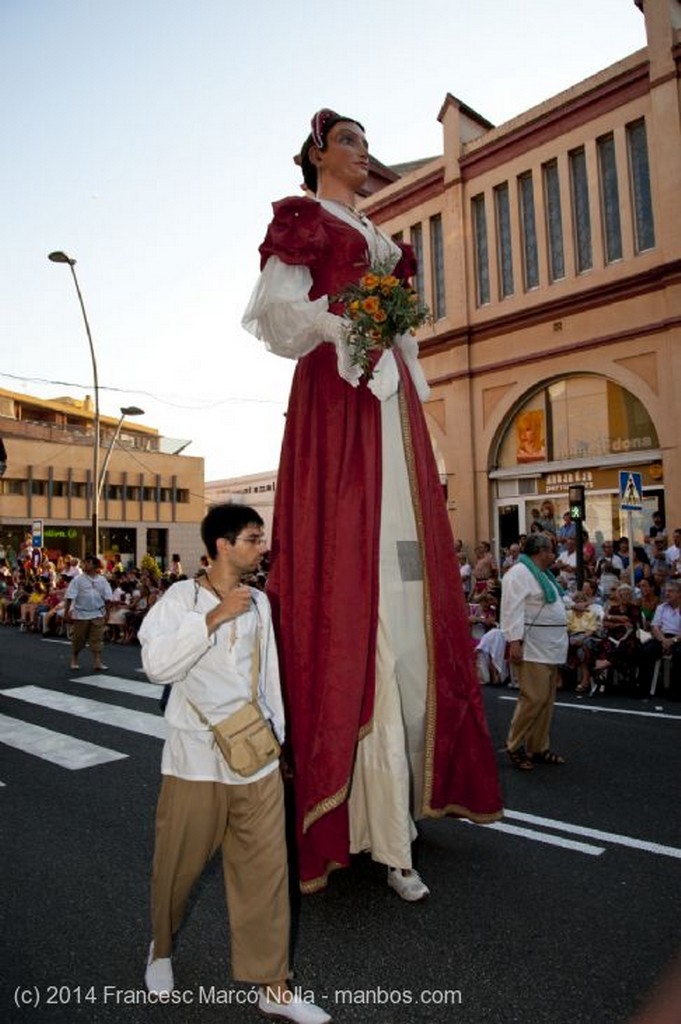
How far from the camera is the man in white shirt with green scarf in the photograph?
5.36m

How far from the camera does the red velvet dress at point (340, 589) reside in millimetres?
3051

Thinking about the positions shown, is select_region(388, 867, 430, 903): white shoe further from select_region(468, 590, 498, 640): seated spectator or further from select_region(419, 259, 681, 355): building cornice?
select_region(419, 259, 681, 355): building cornice

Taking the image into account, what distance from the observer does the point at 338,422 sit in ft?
11.1

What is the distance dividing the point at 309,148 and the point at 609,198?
47.1ft

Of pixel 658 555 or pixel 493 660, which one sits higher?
pixel 658 555

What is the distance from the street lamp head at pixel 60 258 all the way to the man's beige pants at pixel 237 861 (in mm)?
18309

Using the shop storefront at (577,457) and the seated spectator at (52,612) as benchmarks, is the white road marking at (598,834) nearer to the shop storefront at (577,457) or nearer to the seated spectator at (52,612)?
the shop storefront at (577,457)

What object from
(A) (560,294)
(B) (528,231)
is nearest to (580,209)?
(B) (528,231)

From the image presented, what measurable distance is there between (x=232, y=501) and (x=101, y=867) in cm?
214

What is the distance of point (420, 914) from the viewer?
3.02m

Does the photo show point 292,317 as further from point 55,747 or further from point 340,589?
point 55,747

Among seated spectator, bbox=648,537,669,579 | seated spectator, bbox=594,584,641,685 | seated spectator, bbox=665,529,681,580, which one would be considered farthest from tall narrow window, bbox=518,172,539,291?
seated spectator, bbox=594,584,641,685

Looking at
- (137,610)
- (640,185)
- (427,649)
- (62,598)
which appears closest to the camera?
(427,649)

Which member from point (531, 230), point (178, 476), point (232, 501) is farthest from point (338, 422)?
point (178, 476)
